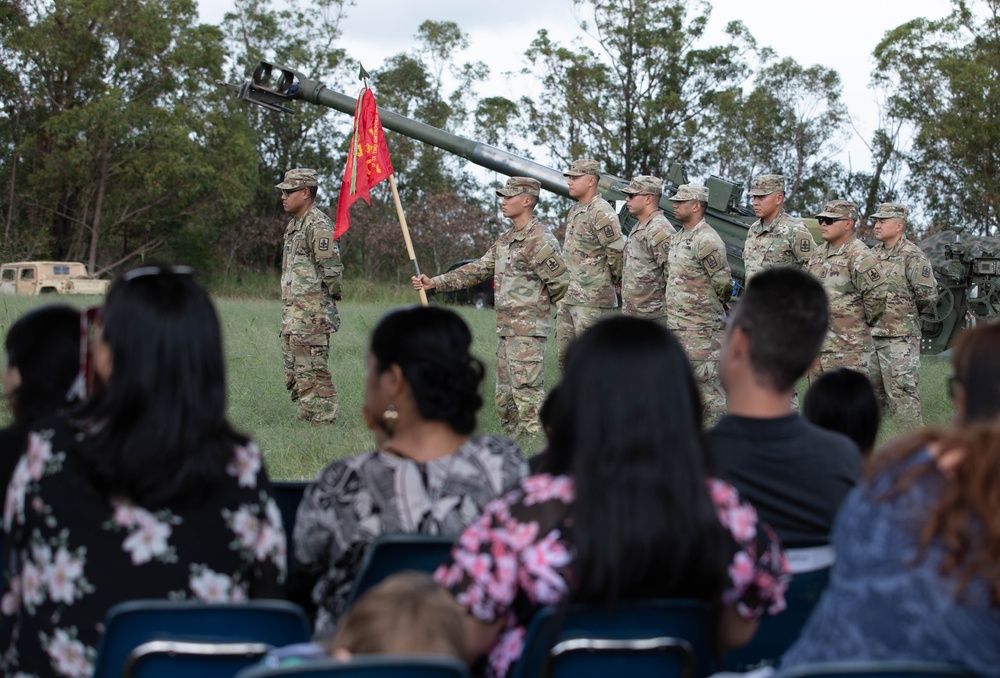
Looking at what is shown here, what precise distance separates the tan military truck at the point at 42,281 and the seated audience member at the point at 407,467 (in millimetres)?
22397

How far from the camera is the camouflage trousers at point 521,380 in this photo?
8039 millimetres

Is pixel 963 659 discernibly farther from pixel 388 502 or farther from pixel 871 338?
pixel 871 338

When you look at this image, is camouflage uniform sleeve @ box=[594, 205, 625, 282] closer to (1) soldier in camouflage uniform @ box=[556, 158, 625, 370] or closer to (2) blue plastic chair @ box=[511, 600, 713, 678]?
(1) soldier in camouflage uniform @ box=[556, 158, 625, 370]

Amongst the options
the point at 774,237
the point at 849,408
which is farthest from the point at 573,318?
the point at 849,408

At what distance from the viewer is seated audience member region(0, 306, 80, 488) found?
272cm

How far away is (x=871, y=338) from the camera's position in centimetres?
895

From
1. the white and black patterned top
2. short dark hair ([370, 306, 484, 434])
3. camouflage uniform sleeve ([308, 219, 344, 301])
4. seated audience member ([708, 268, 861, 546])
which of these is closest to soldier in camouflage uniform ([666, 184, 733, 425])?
camouflage uniform sleeve ([308, 219, 344, 301])

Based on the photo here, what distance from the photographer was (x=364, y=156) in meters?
8.31

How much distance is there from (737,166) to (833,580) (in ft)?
109

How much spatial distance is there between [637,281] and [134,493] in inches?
295

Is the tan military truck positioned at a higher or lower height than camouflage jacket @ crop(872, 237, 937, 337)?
higher

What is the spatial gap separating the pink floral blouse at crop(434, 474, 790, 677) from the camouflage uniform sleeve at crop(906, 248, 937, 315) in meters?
7.49

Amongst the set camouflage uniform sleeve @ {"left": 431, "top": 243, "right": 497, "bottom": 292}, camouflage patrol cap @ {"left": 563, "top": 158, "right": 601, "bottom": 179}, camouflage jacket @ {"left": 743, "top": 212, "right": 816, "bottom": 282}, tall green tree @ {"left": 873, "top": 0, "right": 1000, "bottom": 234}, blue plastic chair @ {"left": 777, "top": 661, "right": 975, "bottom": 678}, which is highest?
tall green tree @ {"left": 873, "top": 0, "right": 1000, "bottom": 234}

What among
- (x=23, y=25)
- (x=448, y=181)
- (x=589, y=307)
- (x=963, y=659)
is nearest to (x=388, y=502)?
(x=963, y=659)
